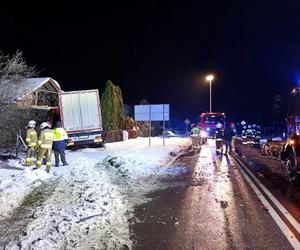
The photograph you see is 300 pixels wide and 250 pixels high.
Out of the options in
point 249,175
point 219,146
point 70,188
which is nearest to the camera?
point 70,188

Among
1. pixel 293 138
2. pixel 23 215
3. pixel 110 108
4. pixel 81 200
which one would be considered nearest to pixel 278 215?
pixel 81 200

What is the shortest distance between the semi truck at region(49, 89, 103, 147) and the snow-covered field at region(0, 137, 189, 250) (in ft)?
24.8

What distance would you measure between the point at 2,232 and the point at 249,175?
30.8 ft

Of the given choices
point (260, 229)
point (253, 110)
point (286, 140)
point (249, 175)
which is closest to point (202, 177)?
point (249, 175)

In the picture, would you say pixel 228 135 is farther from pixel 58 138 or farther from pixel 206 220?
pixel 206 220

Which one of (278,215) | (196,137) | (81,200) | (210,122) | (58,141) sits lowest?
(196,137)

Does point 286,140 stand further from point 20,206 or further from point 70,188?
point 20,206

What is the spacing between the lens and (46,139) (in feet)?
47.4

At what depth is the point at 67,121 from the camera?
24281 millimetres

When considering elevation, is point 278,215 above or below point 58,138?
below

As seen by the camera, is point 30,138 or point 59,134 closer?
point 30,138

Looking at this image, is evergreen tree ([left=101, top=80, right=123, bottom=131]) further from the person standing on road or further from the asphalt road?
the asphalt road

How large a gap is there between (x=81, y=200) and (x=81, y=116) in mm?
15379

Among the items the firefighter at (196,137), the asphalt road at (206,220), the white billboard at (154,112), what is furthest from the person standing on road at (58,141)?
the firefighter at (196,137)
